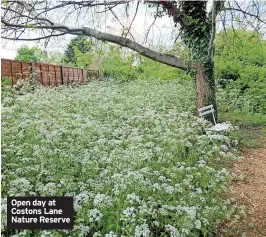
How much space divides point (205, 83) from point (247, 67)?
2.80 metres

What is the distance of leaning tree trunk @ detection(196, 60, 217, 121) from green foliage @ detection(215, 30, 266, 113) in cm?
168

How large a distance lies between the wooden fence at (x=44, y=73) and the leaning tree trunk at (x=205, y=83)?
11.7 ft

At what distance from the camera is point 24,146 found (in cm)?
346

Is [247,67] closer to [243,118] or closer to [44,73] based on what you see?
[243,118]

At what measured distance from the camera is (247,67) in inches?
345

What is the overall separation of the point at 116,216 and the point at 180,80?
8308 millimetres

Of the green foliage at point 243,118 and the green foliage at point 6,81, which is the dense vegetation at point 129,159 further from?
the green foliage at point 6,81

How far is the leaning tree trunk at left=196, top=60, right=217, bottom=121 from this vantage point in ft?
21.0

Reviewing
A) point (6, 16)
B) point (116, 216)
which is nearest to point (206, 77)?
point (6, 16)

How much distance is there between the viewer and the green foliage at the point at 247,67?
8.29m

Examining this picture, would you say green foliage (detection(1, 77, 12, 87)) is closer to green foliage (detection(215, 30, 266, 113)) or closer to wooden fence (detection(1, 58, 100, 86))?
wooden fence (detection(1, 58, 100, 86))

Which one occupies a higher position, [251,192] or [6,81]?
[6,81]

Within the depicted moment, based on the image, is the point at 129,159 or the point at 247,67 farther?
the point at 247,67

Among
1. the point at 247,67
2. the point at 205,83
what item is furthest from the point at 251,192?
the point at 247,67
